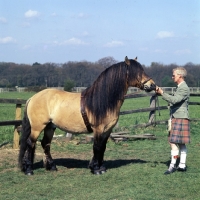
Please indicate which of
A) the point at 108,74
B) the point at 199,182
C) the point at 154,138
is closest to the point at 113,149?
the point at 154,138

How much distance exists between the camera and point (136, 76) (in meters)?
6.36

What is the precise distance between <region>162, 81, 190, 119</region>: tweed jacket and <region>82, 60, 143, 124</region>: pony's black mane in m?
0.67

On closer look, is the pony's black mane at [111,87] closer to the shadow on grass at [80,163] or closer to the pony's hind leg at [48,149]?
the pony's hind leg at [48,149]

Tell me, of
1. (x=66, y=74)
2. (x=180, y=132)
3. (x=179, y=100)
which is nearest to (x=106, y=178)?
(x=180, y=132)

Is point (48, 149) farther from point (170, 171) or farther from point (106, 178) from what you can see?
point (170, 171)

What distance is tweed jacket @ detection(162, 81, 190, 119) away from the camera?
6.11 meters

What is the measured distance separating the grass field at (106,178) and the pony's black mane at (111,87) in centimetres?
108

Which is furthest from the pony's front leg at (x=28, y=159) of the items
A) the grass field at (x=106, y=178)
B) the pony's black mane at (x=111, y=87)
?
the pony's black mane at (x=111, y=87)

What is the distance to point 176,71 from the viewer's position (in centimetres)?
620

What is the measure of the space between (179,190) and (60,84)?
51643 millimetres

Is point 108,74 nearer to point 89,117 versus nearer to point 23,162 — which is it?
point 89,117

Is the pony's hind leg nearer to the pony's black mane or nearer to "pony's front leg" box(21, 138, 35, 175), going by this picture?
"pony's front leg" box(21, 138, 35, 175)

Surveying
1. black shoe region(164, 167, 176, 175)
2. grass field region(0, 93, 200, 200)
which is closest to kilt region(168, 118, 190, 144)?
black shoe region(164, 167, 176, 175)

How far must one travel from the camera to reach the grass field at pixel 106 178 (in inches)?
199
